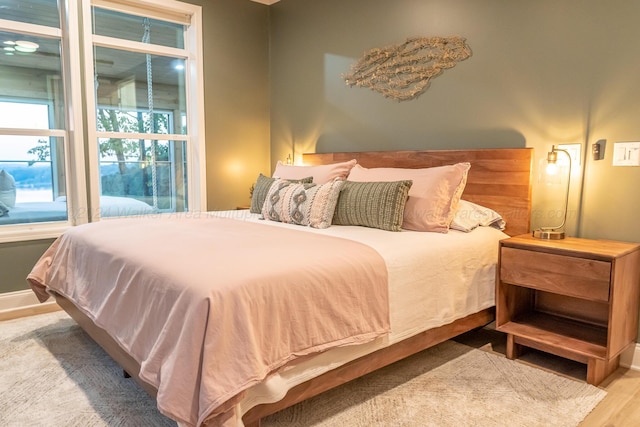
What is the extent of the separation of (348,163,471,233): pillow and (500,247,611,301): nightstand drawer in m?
0.38

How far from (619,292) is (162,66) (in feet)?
12.8

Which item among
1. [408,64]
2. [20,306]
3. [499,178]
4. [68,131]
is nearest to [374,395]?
[499,178]

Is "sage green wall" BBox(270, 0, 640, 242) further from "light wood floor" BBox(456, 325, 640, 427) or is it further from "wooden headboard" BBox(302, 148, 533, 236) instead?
"light wood floor" BBox(456, 325, 640, 427)

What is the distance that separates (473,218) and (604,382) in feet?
3.48

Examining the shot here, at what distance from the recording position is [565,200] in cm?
264

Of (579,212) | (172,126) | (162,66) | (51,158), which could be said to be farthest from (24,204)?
(579,212)

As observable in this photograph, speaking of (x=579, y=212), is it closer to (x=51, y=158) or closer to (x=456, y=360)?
(x=456, y=360)

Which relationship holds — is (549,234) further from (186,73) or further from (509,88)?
(186,73)

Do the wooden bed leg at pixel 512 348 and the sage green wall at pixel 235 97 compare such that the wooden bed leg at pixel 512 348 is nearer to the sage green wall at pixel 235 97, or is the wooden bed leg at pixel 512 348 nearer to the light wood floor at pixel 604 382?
the light wood floor at pixel 604 382

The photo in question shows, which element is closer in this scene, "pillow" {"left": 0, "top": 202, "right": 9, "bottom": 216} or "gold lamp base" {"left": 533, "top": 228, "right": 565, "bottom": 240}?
"gold lamp base" {"left": 533, "top": 228, "right": 565, "bottom": 240}

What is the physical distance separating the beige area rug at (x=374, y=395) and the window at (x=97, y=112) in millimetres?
1392

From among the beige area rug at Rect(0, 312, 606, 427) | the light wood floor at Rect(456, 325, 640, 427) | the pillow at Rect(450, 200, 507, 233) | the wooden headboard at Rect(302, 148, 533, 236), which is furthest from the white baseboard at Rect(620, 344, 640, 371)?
the pillow at Rect(450, 200, 507, 233)

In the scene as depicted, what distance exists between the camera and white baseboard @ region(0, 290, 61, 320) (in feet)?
10.8

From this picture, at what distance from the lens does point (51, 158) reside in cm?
360
